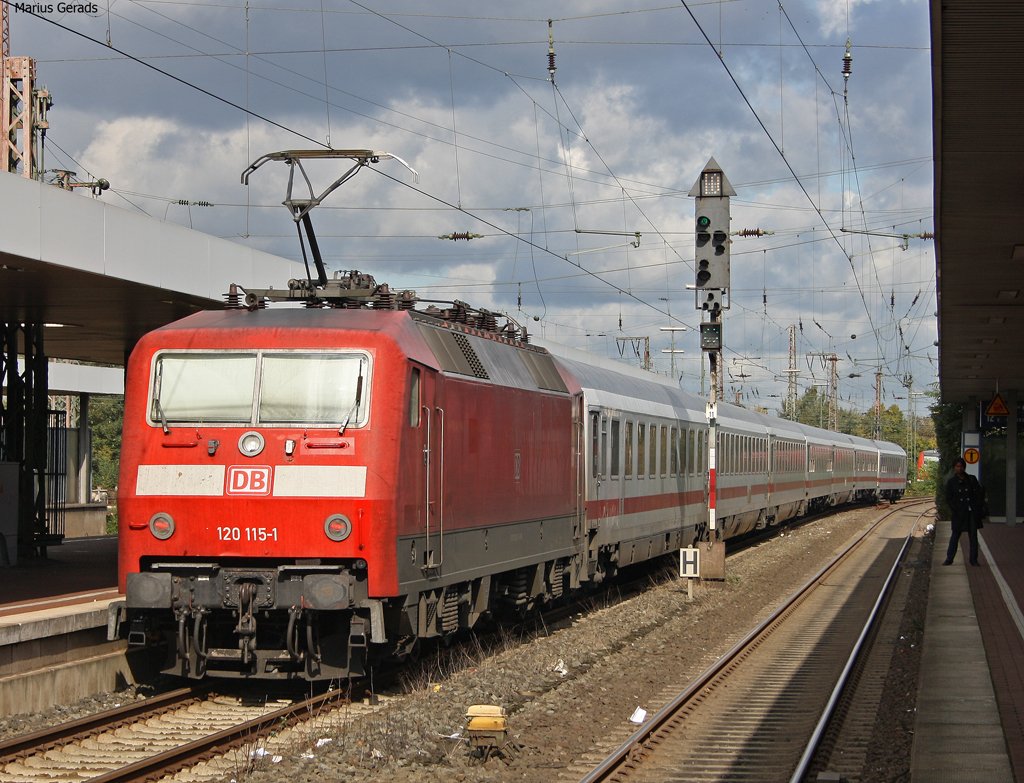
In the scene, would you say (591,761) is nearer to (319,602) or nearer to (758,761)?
(758,761)

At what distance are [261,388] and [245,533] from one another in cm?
127

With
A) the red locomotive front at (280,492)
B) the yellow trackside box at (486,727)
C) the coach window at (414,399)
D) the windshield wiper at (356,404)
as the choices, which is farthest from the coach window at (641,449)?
the yellow trackside box at (486,727)

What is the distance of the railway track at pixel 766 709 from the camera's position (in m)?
9.95

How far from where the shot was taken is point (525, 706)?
11820 mm

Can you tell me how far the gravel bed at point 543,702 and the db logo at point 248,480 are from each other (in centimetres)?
200

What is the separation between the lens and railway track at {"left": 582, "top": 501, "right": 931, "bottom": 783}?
32.7 ft

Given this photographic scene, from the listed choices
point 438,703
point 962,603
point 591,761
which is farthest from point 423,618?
point 962,603

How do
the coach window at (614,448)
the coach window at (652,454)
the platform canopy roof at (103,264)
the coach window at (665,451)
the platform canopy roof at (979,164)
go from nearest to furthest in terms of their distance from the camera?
the platform canopy roof at (979,164) → the platform canopy roof at (103,264) → the coach window at (614,448) → the coach window at (652,454) → the coach window at (665,451)

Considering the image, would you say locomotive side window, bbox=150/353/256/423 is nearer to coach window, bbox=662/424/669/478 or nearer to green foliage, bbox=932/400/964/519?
coach window, bbox=662/424/669/478

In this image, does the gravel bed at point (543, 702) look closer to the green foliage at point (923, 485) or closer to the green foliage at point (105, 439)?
the green foliage at point (105, 439)

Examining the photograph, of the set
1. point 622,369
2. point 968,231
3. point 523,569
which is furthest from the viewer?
point 622,369

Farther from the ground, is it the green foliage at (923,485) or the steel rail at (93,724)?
the green foliage at (923,485)

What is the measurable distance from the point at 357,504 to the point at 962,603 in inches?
449

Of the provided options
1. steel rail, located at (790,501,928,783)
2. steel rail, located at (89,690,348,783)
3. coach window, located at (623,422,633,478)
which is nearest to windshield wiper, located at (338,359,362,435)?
steel rail, located at (89,690,348,783)
